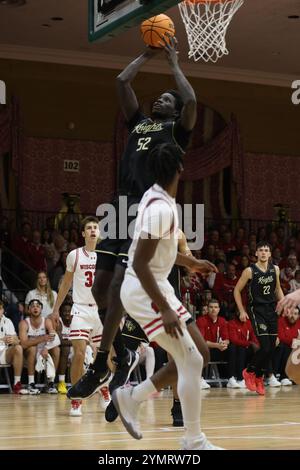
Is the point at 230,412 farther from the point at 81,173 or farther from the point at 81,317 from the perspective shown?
the point at 81,173

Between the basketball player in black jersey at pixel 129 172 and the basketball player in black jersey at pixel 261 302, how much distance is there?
244 inches

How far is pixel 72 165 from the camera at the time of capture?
71.7 feet

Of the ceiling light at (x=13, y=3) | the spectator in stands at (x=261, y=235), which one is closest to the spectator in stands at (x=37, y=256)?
the ceiling light at (x=13, y=3)

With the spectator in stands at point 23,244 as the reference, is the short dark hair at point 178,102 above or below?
above

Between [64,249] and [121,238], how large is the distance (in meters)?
10.4

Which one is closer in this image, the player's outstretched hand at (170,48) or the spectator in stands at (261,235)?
the player's outstretched hand at (170,48)

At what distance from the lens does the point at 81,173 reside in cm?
2194

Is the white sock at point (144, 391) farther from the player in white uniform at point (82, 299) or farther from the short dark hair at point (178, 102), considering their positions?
the player in white uniform at point (82, 299)

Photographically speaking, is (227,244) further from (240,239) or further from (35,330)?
(35,330)

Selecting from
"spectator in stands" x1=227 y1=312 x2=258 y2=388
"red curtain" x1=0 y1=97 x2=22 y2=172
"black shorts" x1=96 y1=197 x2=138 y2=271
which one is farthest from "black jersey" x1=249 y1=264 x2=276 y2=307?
"red curtain" x1=0 y1=97 x2=22 y2=172

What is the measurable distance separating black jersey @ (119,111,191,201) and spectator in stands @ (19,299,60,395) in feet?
22.8

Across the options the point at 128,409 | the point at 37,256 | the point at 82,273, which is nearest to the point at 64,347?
the point at 37,256

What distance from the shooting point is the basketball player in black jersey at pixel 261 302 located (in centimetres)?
1310

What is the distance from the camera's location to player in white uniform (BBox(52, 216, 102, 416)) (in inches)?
379
